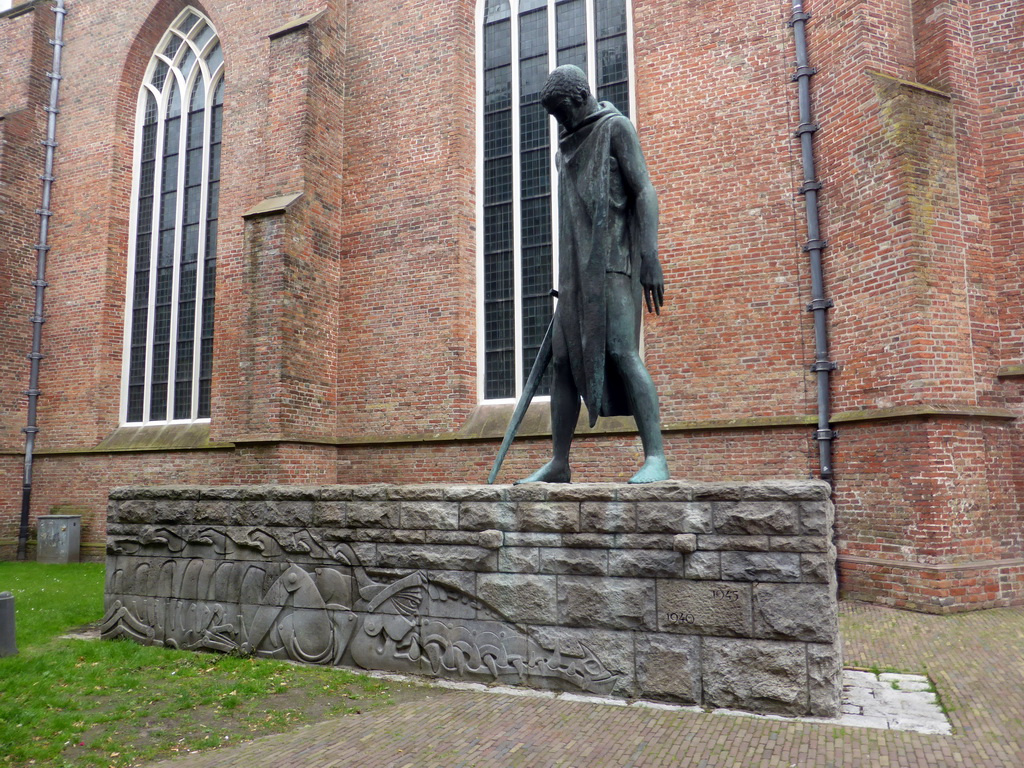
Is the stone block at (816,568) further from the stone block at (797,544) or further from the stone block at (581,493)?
the stone block at (581,493)

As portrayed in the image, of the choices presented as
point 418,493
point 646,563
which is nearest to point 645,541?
point 646,563

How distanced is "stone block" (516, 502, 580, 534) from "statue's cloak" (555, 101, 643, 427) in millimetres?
647

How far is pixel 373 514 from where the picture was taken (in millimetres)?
5285

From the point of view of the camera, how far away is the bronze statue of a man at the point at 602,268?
4.94 metres

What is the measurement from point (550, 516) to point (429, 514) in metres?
0.90

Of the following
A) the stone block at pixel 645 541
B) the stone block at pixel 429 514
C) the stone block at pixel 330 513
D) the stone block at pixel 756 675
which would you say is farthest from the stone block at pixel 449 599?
the stone block at pixel 756 675

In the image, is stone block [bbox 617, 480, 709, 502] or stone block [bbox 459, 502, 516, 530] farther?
stone block [bbox 459, 502, 516, 530]

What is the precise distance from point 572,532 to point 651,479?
605 millimetres

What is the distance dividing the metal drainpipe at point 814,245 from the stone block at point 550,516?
5.17 m

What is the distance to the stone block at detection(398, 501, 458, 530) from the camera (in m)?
5.02

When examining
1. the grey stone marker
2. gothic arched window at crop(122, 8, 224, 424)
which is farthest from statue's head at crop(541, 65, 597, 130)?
gothic arched window at crop(122, 8, 224, 424)

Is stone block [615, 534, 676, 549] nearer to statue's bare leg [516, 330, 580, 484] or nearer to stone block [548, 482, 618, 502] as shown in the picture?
stone block [548, 482, 618, 502]

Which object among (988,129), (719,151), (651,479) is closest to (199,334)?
(719,151)

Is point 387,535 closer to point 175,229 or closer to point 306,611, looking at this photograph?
point 306,611
